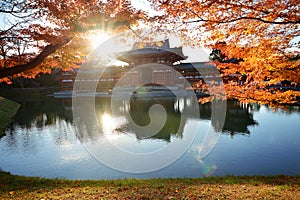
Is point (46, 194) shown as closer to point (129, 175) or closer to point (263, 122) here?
point (129, 175)

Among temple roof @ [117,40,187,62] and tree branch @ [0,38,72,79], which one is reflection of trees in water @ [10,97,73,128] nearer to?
tree branch @ [0,38,72,79]

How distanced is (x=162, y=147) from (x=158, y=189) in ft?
15.2

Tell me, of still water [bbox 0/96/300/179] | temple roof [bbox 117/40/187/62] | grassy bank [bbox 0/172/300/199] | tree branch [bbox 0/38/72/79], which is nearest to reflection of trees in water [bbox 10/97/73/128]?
still water [bbox 0/96/300/179]

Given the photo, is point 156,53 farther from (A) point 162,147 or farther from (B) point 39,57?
(B) point 39,57

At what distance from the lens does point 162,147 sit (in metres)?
9.22

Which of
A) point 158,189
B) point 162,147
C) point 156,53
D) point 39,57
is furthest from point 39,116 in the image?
point 156,53

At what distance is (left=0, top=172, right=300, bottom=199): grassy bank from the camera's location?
13.8ft

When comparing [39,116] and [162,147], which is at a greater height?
[39,116]

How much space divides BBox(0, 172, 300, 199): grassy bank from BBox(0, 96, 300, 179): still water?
3.23 feet

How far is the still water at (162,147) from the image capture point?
679 cm

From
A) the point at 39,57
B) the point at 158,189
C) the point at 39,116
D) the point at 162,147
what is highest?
the point at 39,57

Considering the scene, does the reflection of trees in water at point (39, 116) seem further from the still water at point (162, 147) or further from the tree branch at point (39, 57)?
the tree branch at point (39, 57)

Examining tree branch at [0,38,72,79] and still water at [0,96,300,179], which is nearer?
tree branch at [0,38,72,79]

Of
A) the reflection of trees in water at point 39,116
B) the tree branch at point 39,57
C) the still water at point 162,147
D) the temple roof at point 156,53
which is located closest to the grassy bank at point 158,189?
the still water at point 162,147
